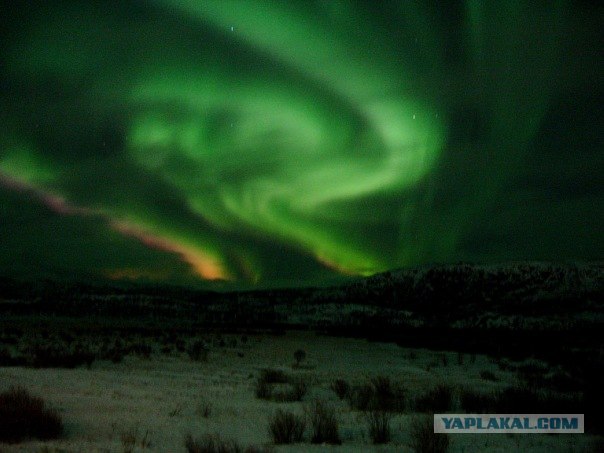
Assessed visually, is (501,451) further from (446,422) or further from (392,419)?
(392,419)

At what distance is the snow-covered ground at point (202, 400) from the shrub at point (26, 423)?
0.96 feet

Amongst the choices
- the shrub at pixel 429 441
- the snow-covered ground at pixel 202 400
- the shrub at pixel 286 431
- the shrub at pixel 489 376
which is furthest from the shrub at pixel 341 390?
the shrub at pixel 489 376

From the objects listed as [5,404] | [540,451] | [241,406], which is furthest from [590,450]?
[5,404]

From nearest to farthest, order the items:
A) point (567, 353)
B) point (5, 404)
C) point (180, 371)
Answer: point (5, 404) → point (180, 371) → point (567, 353)

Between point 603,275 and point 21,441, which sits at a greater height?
point 603,275

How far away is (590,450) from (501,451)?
1.42 m

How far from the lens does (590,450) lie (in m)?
9.85

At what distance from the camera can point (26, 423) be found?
11.0 meters

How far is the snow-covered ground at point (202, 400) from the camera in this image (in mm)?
10797

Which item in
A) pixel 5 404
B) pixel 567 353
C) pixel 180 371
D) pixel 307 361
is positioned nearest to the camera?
pixel 5 404

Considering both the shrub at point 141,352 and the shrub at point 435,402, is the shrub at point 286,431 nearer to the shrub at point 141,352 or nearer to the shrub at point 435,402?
the shrub at point 435,402

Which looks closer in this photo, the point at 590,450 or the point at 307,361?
the point at 590,450

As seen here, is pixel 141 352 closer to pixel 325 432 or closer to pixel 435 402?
pixel 435 402

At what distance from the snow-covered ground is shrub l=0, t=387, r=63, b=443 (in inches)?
11.5
